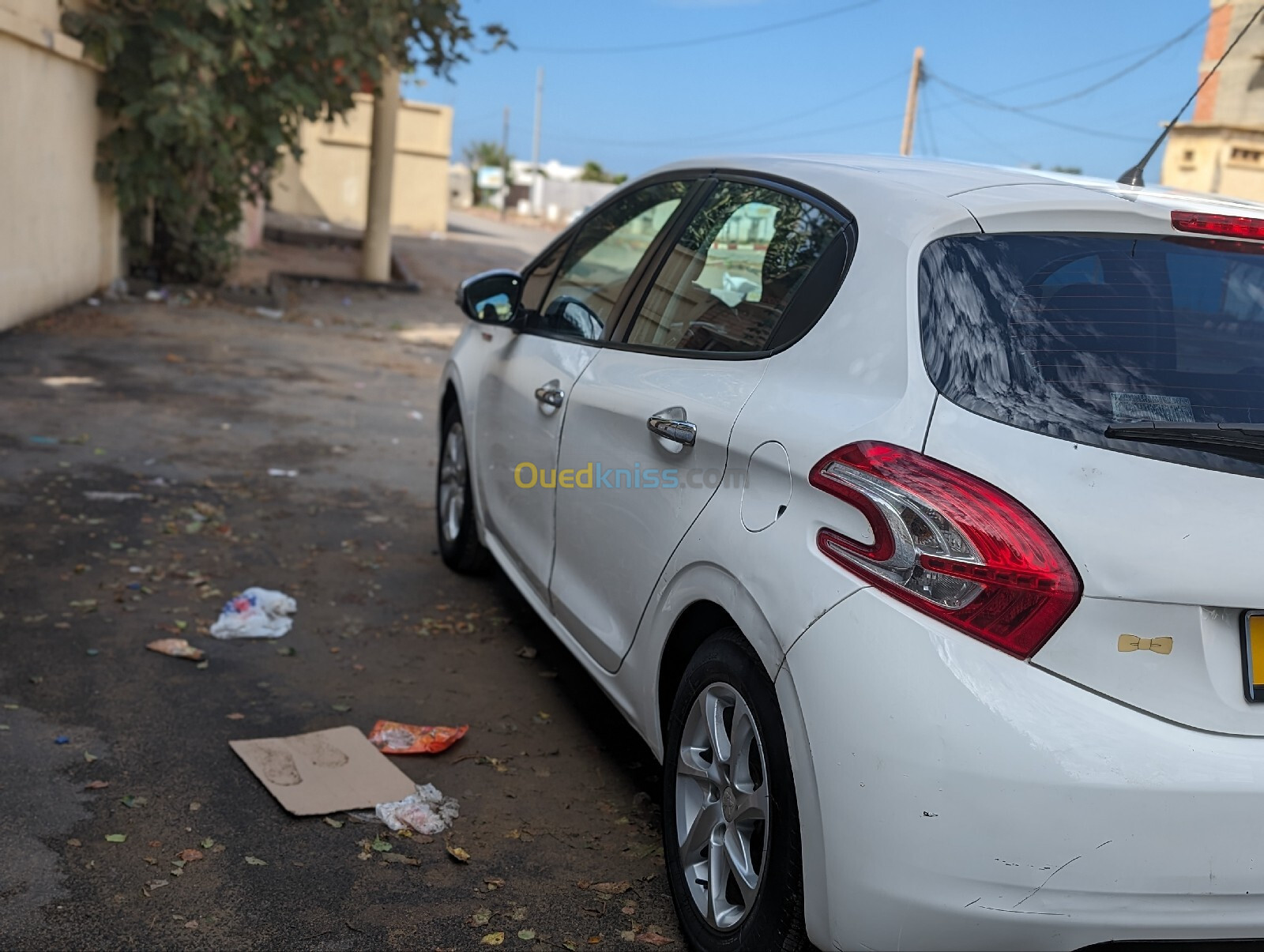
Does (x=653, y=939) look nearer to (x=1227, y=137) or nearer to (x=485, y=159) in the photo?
(x=1227, y=137)

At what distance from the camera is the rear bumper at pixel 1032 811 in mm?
2014

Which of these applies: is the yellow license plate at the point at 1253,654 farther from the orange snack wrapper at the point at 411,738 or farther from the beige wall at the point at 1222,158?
the beige wall at the point at 1222,158

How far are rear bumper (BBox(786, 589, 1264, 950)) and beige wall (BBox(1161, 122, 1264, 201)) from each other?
24181 millimetres

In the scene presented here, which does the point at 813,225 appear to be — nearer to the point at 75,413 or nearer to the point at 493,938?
the point at 493,938

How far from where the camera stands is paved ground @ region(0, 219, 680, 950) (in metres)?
2.93

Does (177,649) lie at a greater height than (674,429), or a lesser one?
lesser

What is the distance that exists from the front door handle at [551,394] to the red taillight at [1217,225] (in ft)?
6.07

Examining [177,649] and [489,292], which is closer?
[177,649]

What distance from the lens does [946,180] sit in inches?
112

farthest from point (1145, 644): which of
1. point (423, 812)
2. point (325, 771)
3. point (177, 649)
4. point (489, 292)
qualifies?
point (177, 649)

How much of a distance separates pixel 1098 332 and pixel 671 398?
108cm

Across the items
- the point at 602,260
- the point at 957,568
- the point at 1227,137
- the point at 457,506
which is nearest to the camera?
the point at 957,568

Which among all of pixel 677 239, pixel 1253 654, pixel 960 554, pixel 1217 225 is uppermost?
pixel 1217 225

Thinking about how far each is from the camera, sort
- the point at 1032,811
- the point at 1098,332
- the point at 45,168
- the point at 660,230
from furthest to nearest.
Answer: the point at 45,168, the point at 660,230, the point at 1098,332, the point at 1032,811
